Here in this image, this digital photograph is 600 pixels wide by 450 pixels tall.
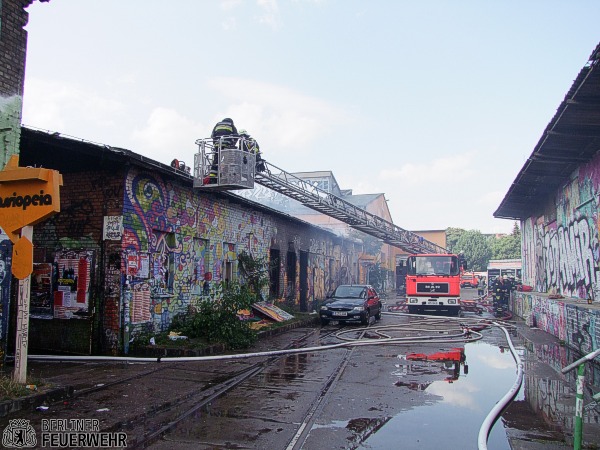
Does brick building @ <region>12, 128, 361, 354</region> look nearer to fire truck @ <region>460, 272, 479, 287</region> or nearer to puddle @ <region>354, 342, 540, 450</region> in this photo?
puddle @ <region>354, 342, 540, 450</region>

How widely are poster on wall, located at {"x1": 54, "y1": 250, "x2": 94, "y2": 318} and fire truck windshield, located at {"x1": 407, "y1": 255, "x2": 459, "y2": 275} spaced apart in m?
15.9

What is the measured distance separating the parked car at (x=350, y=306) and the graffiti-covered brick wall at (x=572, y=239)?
22.5 feet

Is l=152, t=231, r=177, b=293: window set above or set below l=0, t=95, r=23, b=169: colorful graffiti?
below

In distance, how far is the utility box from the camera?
12.9 m

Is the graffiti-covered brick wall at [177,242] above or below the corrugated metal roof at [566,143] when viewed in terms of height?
below

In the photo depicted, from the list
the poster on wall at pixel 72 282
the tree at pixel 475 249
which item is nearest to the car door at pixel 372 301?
the poster on wall at pixel 72 282

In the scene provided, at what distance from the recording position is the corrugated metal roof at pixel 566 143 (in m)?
8.84

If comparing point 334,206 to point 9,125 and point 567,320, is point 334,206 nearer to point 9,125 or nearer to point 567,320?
point 567,320

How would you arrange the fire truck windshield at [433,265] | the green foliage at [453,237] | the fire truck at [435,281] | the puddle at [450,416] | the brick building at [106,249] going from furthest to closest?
the green foliage at [453,237] → the fire truck windshield at [433,265] → the fire truck at [435,281] → the brick building at [106,249] → the puddle at [450,416]

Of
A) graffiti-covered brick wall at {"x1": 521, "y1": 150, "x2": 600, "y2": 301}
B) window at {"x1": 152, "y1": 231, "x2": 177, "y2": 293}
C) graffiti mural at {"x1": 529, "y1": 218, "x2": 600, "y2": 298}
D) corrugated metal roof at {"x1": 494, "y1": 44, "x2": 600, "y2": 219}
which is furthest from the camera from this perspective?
graffiti mural at {"x1": 529, "y1": 218, "x2": 600, "y2": 298}

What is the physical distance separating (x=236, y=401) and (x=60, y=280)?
648 centimetres

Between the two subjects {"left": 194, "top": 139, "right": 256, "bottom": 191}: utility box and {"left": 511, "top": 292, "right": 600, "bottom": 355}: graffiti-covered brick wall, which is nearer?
{"left": 511, "top": 292, "right": 600, "bottom": 355}: graffiti-covered brick wall

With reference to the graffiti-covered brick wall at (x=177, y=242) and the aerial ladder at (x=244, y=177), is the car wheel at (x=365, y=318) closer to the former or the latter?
the graffiti-covered brick wall at (x=177, y=242)

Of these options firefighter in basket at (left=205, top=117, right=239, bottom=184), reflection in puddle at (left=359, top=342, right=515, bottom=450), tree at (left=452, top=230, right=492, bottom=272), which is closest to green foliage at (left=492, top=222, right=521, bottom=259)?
tree at (left=452, top=230, right=492, bottom=272)
